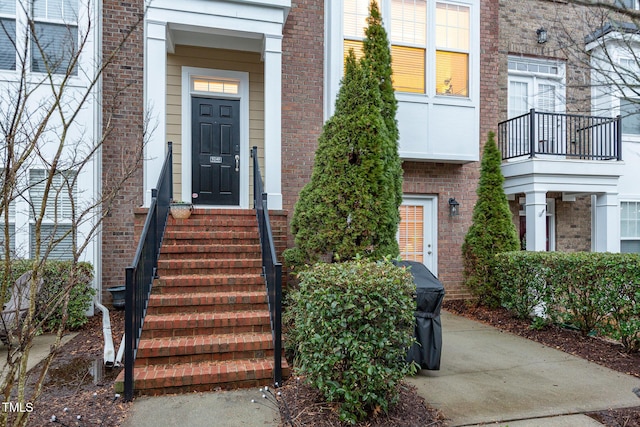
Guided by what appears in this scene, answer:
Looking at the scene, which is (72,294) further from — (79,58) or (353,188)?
(353,188)

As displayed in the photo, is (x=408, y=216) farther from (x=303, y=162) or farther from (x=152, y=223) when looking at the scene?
(x=152, y=223)

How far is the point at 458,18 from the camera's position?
796cm

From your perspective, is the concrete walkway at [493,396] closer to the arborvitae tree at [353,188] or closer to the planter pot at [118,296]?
the arborvitae tree at [353,188]


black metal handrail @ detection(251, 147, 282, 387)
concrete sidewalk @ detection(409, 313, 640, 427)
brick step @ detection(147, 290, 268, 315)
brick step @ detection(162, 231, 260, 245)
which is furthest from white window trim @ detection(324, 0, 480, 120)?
concrete sidewalk @ detection(409, 313, 640, 427)

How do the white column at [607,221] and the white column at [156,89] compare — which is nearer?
the white column at [156,89]

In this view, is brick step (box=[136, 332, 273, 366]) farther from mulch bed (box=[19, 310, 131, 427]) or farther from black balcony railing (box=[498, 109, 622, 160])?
black balcony railing (box=[498, 109, 622, 160])

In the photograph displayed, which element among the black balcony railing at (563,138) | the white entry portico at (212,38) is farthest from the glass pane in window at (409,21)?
the black balcony railing at (563,138)

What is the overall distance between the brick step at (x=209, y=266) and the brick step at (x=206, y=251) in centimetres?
15

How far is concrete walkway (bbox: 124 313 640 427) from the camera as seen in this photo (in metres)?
3.15

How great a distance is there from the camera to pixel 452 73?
7.96 metres

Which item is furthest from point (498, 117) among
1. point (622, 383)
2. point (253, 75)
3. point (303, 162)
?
point (622, 383)

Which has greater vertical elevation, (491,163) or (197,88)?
(197,88)

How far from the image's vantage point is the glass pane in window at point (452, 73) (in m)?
7.89

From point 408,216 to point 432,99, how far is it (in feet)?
7.53
